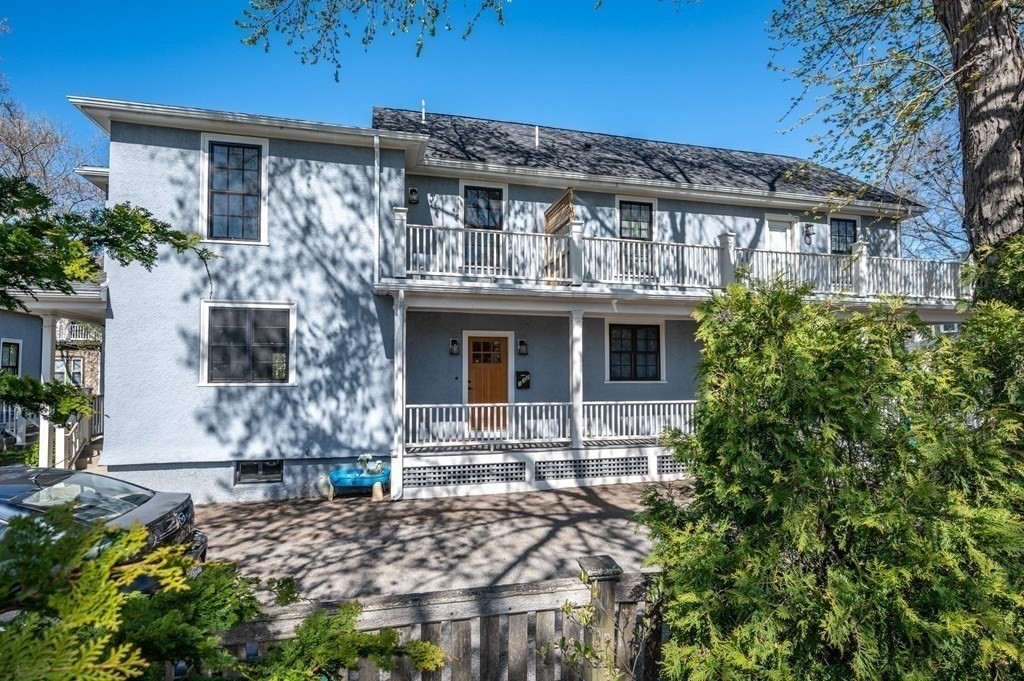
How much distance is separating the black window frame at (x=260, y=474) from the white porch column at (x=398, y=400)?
212 cm

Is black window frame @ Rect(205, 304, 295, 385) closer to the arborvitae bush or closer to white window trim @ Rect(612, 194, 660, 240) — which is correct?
white window trim @ Rect(612, 194, 660, 240)

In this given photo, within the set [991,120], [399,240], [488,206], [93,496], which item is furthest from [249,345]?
[991,120]

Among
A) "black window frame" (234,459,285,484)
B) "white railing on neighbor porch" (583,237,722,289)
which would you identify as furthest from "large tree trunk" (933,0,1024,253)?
"black window frame" (234,459,285,484)

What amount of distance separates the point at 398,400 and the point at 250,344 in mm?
2954

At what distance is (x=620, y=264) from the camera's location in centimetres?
1090

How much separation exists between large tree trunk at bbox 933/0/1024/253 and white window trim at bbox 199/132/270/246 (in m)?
9.77

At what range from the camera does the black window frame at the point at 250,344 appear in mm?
8742

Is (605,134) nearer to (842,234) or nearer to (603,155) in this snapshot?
(603,155)

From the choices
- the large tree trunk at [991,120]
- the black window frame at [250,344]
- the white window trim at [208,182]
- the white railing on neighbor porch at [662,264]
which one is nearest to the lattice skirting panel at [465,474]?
the black window frame at [250,344]

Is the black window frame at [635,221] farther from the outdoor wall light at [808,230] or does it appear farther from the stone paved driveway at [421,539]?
the stone paved driveway at [421,539]

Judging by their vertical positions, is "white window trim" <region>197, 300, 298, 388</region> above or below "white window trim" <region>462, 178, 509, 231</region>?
below

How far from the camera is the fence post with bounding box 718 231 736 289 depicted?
1056 cm

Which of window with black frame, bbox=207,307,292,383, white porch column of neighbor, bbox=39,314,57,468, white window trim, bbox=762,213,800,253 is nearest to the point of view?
window with black frame, bbox=207,307,292,383

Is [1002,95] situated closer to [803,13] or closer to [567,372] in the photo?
[803,13]
